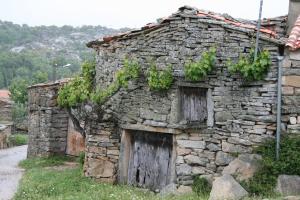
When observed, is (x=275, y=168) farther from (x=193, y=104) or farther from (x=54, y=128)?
(x=54, y=128)

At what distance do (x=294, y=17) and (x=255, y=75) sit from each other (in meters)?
1.89

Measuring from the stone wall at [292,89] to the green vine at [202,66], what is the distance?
141 cm

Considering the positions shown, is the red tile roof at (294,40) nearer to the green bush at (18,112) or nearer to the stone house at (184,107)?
the stone house at (184,107)

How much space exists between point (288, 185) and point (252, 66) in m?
2.26

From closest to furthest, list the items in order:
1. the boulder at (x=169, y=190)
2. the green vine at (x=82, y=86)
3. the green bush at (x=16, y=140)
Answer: the boulder at (x=169, y=190)
the green vine at (x=82, y=86)
the green bush at (x=16, y=140)

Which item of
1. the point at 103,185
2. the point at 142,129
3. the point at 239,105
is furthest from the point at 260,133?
the point at 103,185

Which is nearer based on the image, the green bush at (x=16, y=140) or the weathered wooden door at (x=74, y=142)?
the weathered wooden door at (x=74, y=142)

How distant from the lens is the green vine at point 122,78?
9.95m

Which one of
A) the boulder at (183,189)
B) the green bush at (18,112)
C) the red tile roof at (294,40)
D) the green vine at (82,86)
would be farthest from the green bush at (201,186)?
the green bush at (18,112)

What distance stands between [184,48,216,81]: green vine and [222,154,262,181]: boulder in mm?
1788

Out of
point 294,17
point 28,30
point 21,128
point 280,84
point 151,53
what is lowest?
point 21,128

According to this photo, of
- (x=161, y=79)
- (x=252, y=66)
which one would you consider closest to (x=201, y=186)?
(x=161, y=79)

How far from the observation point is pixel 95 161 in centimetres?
1057

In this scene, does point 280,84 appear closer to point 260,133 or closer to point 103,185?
point 260,133
